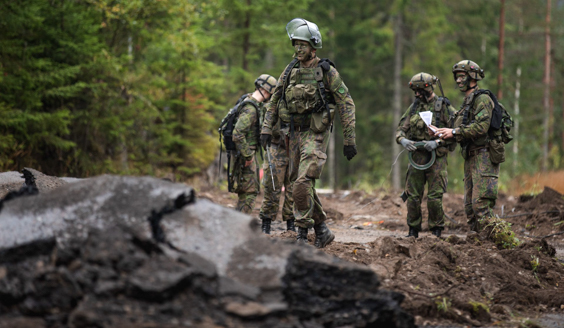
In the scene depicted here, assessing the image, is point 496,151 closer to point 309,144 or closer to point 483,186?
point 483,186

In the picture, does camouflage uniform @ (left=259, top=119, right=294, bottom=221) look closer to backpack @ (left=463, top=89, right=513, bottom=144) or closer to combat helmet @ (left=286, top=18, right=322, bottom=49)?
combat helmet @ (left=286, top=18, right=322, bottom=49)

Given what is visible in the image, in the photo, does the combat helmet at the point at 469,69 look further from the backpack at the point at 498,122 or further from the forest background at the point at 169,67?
the forest background at the point at 169,67

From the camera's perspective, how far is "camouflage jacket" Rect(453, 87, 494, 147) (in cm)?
787

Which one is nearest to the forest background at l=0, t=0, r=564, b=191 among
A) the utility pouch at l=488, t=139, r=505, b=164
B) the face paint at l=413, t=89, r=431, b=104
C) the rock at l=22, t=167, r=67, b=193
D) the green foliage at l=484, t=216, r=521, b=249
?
the face paint at l=413, t=89, r=431, b=104

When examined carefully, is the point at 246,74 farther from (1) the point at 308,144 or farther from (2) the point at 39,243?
(2) the point at 39,243

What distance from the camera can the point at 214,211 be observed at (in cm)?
416

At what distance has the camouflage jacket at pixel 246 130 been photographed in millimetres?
8641

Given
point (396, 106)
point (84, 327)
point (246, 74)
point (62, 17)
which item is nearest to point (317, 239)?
point (84, 327)

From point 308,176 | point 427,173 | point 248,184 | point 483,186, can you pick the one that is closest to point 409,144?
point 427,173

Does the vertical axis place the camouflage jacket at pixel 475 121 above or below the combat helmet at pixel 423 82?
below

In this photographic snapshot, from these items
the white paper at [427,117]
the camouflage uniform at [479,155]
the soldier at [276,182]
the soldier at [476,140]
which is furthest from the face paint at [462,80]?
the soldier at [276,182]

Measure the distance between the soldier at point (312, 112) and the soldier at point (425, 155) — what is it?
1942mm

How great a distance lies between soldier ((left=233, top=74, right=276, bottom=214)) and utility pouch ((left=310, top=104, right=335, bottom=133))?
2.10 metres

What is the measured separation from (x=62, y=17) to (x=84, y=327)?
11.0 meters
